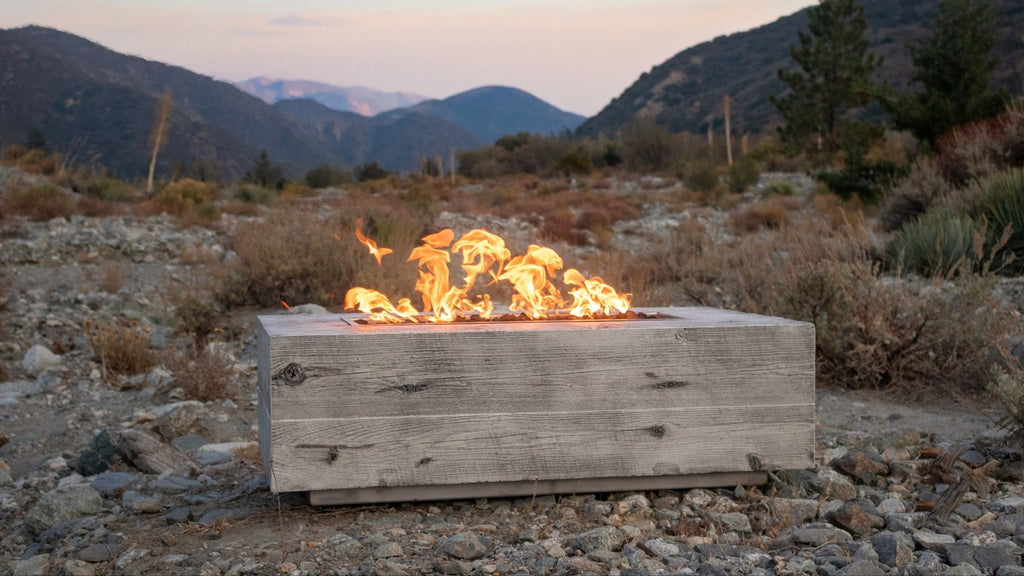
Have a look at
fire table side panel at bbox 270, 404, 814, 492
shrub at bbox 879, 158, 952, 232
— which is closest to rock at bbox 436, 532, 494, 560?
fire table side panel at bbox 270, 404, 814, 492

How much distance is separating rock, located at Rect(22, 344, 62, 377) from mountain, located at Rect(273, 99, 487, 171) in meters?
81.9

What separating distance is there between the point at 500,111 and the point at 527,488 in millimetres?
140936

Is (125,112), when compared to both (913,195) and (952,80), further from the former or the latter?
(913,195)

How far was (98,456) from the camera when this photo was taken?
13.6ft

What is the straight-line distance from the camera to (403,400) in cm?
310

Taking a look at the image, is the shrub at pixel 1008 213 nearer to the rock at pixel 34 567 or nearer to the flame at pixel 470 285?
the flame at pixel 470 285

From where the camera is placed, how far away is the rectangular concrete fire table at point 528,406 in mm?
3053

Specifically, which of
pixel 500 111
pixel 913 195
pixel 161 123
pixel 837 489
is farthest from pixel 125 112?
pixel 500 111

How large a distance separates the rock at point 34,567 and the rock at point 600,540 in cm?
165

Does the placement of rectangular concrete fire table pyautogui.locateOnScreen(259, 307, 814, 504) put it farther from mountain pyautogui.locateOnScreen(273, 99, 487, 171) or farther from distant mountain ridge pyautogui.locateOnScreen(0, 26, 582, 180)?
mountain pyautogui.locateOnScreen(273, 99, 487, 171)

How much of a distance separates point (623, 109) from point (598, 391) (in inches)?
2667

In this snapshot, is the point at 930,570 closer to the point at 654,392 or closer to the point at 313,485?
the point at 654,392

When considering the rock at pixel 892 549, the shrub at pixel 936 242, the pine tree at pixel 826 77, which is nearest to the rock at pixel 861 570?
the rock at pixel 892 549

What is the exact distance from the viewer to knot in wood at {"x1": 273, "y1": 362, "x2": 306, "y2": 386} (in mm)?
3001
